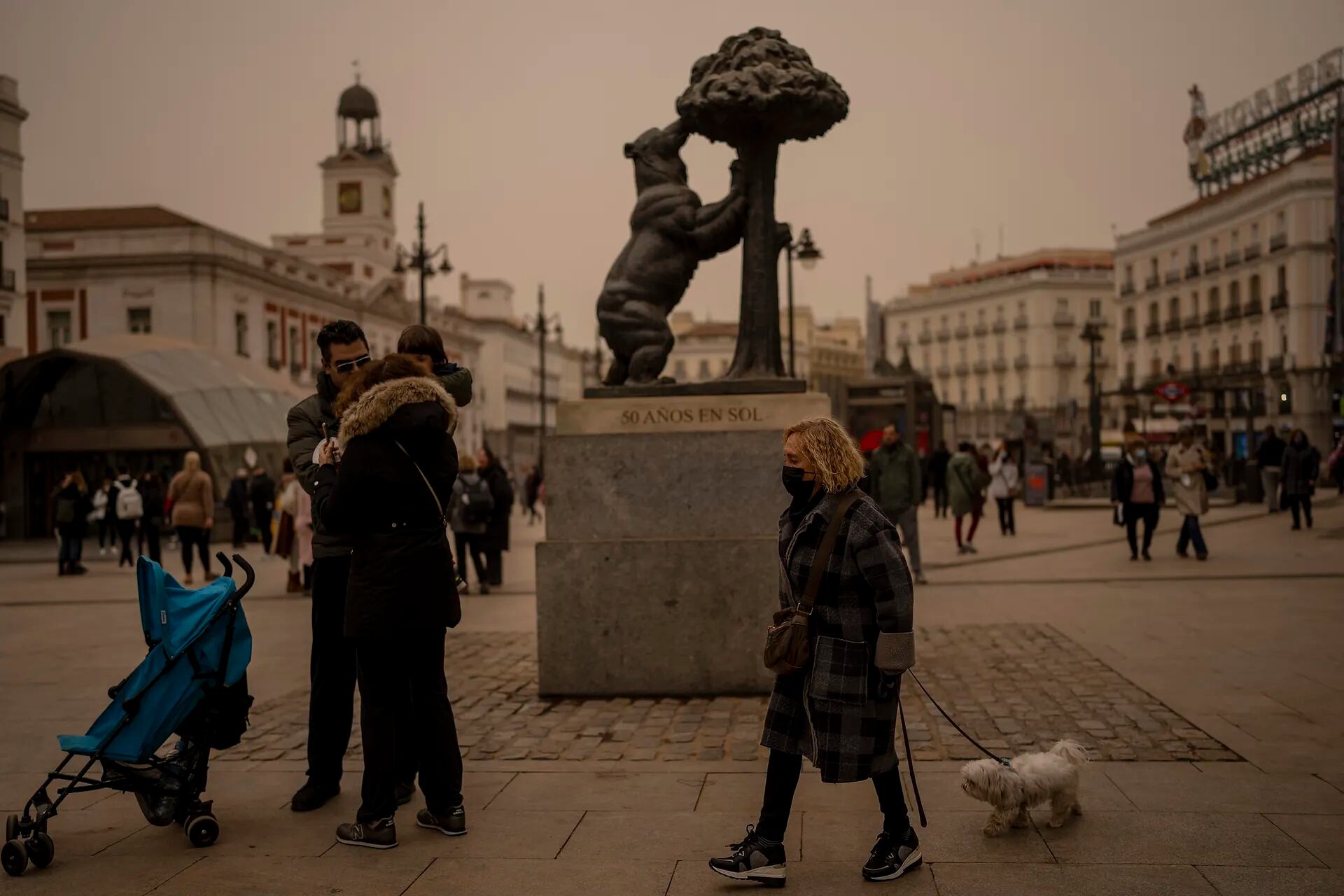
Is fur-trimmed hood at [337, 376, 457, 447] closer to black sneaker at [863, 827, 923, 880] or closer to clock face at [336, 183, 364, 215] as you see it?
black sneaker at [863, 827, 923, 880]

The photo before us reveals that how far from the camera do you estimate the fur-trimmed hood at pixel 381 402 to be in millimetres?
4945

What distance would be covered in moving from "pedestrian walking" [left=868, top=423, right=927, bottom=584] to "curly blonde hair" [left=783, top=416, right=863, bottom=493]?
951 centimetres

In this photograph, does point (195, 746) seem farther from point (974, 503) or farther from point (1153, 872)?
point (974, 503)

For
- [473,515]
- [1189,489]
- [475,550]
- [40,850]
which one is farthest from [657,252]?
[1189,489]

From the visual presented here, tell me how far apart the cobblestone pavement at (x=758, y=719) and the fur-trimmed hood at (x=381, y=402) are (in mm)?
2152

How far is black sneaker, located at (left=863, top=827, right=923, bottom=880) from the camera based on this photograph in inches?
172

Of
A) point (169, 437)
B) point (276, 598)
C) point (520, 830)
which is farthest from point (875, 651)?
point (169, 437)

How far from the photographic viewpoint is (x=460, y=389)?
5895mm

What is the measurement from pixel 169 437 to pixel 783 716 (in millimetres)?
32133

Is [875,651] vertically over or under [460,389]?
under

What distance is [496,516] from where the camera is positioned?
15.1 m

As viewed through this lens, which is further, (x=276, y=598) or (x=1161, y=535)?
(x=1161, y=535)

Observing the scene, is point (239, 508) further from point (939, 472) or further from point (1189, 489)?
point (1189, 489)

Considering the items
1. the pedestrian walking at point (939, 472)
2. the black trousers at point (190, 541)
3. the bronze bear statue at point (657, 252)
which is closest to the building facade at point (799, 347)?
the pedestrian walking at point (939, 472)
